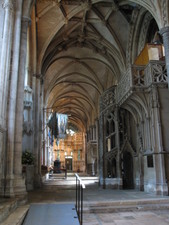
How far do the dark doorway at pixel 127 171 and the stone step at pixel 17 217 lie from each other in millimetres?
8413

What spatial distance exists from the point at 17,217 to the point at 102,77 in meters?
17.8

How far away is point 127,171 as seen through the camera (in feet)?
44.0

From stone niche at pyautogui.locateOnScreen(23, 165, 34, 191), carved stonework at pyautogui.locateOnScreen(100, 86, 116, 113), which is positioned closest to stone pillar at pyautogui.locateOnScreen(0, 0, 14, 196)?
stone niche at pyautogui.locateOnScreen(23, 165, 34, 191)

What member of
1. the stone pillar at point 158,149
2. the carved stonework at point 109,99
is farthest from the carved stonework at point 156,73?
the carved stonework at point 109,99

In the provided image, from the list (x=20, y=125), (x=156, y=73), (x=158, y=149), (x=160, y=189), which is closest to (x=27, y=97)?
(x=20, y=125)

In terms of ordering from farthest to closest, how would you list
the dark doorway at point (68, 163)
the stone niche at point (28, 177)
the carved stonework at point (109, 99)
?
the dark doorway at point (68, 163) < the carved stonework at point (109, 99) < the stone niche at point (28, 177)

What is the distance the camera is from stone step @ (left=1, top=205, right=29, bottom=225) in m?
4.31

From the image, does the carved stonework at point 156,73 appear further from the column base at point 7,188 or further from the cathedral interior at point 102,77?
the column base at point 7,188

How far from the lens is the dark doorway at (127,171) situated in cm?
1311

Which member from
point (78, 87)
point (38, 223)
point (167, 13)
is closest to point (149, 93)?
point (167, 13)

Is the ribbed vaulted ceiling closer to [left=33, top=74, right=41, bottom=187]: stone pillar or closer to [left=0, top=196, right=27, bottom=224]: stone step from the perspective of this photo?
[left=33, top=74, right=41, bottom=187]: stone pillar

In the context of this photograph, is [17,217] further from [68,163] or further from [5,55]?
[68,163]

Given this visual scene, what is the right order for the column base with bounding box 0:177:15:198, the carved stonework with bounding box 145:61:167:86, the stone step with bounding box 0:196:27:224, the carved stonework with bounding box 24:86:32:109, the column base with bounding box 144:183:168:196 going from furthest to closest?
1. the carved stonework with bounding box 24:86:32:109
2. the carved stonework with bounding box 145:61:167:86
3. the column base with bounding box 144:183:168:196
4. the column base with bounding box 0:177:15:198
5. the stone step with bounding box 0:196:27:224

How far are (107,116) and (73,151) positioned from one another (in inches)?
1175
